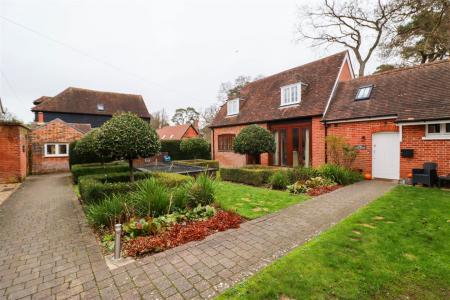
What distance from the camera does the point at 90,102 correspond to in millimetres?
28938

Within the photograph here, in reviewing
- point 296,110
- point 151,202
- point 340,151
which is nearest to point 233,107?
point 296,110

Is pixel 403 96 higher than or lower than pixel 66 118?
lower

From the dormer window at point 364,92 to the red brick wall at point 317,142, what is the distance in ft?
7.18

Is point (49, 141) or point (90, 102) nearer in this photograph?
point (49, 141)

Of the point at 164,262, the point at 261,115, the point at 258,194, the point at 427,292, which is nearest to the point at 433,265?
the point at 427,292

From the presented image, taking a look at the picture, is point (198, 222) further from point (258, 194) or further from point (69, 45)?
point (69, 45)

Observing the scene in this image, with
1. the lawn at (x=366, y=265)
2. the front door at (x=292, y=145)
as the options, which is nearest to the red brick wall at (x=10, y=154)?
the lawn at (x=366, y=265)

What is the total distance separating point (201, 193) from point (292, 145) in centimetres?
925

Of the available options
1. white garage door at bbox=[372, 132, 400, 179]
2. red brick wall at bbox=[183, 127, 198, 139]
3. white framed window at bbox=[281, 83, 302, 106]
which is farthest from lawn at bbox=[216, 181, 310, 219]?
red brick wall at bbox=[183, 127, 198, 139]

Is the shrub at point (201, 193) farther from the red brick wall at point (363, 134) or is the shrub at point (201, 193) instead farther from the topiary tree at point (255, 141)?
the red brick wall at point (363, 134)

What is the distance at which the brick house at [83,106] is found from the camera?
26.1 metres

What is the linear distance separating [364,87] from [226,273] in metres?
12.4

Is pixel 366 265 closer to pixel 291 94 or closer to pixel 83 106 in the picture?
pixel 291 94

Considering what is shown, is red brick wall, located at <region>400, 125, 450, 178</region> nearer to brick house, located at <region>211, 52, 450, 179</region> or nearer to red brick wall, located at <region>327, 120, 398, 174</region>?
brick house, located at <region>211, 52, 450, 179</region>
